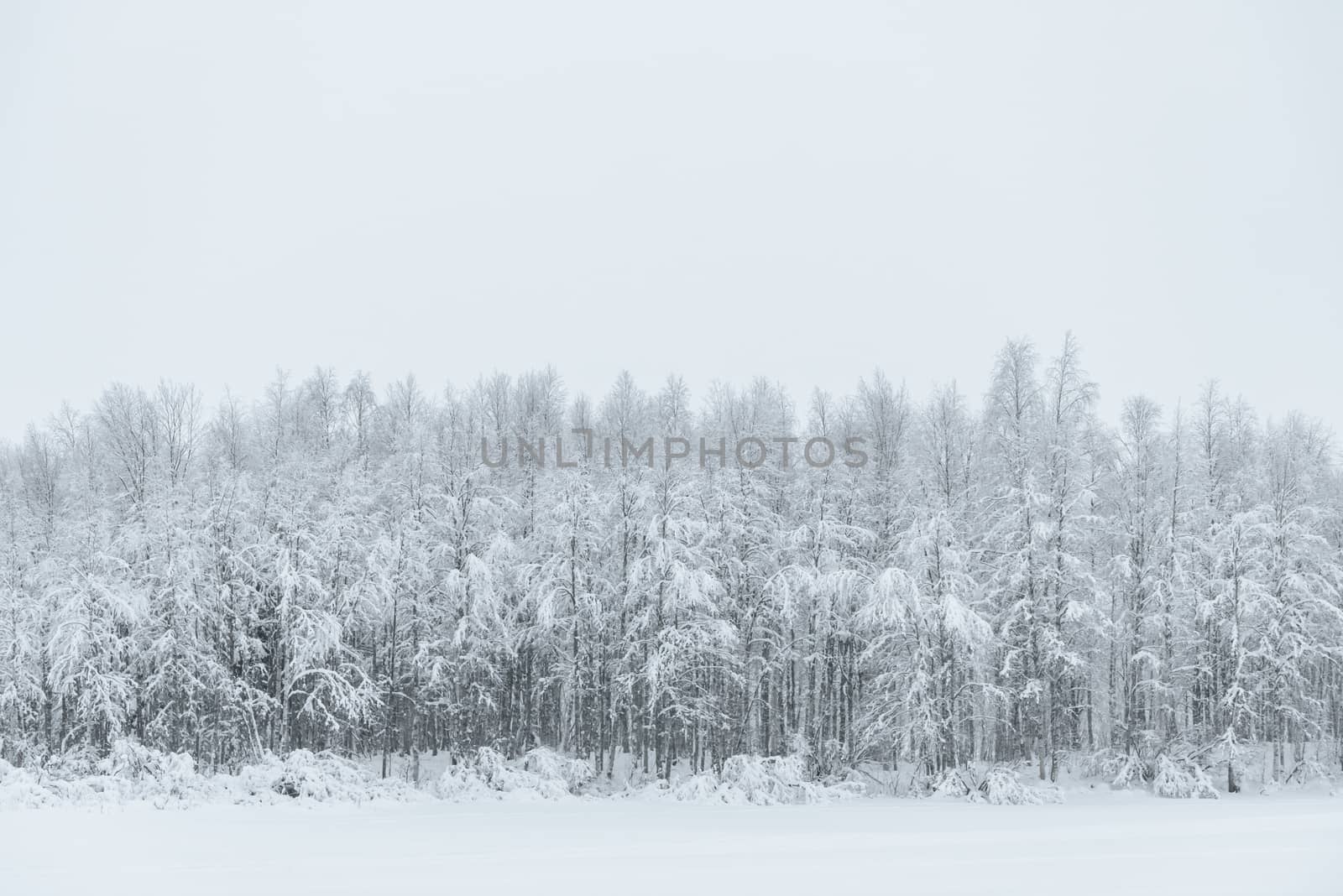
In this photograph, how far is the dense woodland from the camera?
26.8 m

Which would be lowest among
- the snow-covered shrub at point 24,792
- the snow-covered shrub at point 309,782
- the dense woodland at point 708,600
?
the snow-covered shrub at point 309,782

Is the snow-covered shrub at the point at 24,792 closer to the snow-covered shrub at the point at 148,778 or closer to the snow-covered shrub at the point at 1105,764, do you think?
the snow-covered shrub at the point at 148,778

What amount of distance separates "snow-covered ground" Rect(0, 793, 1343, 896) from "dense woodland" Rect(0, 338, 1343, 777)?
6044 mm

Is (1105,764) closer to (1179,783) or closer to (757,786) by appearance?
(1179,783)

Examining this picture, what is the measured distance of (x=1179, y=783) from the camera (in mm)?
27750

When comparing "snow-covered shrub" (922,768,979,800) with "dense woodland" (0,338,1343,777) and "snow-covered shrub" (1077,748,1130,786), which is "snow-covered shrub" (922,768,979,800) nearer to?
"dense woodland" (0,338,1343,777)

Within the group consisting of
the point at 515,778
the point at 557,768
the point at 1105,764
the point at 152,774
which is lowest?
the point at 515,778

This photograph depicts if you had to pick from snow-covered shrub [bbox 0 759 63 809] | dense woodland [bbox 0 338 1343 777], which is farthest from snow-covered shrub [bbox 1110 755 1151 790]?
snow-covered shrub [bbox 0 759 63 809]

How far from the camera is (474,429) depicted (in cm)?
3669

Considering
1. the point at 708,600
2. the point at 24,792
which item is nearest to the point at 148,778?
the point at 24,792

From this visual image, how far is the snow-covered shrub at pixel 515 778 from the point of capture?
2614 centimetres

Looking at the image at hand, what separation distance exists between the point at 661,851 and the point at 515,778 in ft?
38.7

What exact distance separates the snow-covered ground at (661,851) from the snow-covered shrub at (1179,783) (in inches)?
151

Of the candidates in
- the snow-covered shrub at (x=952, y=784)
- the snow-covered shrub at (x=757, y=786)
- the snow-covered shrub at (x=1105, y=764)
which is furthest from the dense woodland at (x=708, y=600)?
the snow-covered shrub at (x=757, y=786)
